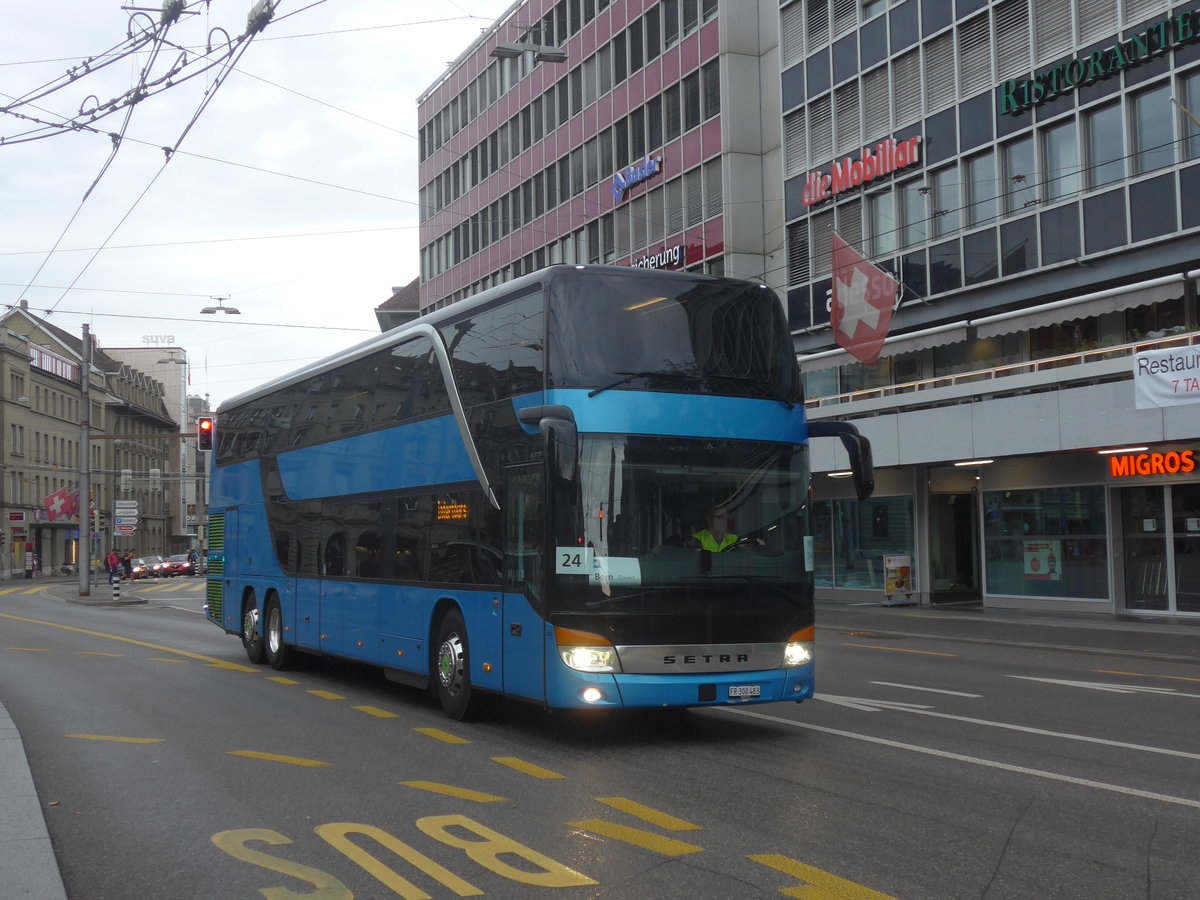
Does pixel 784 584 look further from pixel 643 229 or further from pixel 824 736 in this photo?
pixel 643 229

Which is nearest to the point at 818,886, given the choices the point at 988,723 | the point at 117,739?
the point at 988,723

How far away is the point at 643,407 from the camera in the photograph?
421 inches

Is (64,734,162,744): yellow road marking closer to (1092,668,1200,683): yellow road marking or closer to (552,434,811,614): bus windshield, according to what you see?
(552,434,811,614): bus windshield

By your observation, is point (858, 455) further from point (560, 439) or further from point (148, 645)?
point (148, 645)

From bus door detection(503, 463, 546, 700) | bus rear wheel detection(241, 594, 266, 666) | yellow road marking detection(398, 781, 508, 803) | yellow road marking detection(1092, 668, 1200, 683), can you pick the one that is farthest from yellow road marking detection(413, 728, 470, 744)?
yellow road marking detection(1092, 668, 1200, 683)

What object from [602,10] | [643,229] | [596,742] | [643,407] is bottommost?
[596,742]

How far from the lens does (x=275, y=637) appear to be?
1803cm

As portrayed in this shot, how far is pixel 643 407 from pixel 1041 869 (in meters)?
5.15

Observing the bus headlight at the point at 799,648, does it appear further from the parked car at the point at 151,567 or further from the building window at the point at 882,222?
the parked car at the point at 151,567

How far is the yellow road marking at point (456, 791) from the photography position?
838 centimetres

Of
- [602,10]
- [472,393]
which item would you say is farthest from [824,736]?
[602,10]

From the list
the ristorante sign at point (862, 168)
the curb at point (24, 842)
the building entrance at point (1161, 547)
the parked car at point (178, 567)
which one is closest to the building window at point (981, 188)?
the ristorante sign at point (862, 168)

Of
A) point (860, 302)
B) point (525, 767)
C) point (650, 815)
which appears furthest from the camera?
point (860, 302)

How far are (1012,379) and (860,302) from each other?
16.8 ft
